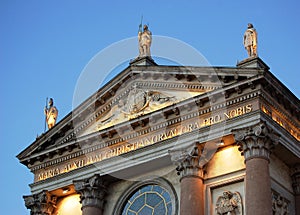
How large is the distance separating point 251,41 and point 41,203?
A: 42.3 ft

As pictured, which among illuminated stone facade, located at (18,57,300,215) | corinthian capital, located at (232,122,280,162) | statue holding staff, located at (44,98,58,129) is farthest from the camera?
statue holding staff, located at (44,98,58,129)

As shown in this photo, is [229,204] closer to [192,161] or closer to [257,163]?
[257,163]

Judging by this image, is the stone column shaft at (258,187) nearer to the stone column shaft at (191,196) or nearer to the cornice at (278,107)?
Answer: the stone column shaft at (191,196)

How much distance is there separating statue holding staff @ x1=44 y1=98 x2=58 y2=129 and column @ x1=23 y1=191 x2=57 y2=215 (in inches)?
157

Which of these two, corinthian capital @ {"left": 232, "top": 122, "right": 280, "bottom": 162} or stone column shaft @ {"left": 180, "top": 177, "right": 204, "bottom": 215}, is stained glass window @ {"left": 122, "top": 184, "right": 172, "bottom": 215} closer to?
stone column shaft @ {"left": 180, "top": 177, "right": 204, "bottom": 215}

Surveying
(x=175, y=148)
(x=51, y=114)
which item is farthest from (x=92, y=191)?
(x=51, y=114)

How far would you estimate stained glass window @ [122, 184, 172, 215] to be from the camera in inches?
1272

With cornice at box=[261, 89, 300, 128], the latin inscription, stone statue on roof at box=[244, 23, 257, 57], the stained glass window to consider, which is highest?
stone statue on roof at box=[244, 23, 257, 57]

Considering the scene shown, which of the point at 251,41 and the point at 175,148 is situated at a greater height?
the point at 251,41

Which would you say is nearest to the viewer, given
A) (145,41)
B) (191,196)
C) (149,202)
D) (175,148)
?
(191,196)

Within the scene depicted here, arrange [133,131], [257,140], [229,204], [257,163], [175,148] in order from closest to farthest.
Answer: [257,163] < [257,140] < [229,204] < [175,148] < [133,131]

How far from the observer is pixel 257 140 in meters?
29.1

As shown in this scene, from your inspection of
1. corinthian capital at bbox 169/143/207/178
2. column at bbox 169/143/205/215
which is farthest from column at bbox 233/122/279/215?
column at bbox 169/143/205/215

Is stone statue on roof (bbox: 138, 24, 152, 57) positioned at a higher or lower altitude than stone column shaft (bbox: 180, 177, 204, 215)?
higher
